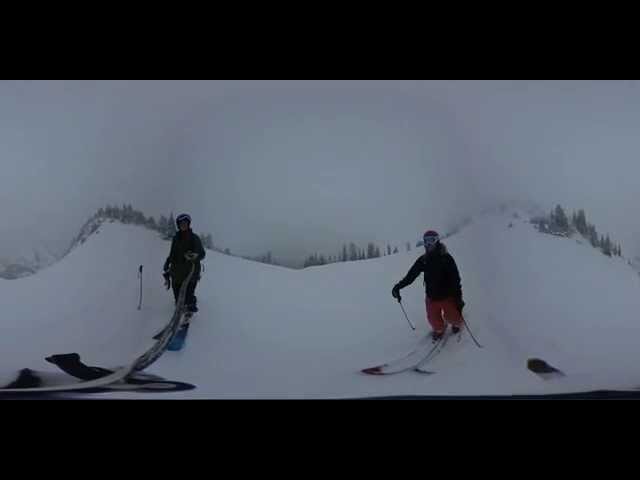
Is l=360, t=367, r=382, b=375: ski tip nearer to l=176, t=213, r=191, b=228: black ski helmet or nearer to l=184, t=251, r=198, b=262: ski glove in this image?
l=184, t=251, r=198, b=262: ski glove

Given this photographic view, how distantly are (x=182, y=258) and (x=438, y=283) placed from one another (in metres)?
1.56

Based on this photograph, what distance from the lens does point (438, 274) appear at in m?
3.50

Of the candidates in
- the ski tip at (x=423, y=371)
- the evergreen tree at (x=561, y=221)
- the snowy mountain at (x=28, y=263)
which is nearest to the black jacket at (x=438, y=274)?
the ski tip at (x=423, y=371)

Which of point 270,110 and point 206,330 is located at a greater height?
point 270,110

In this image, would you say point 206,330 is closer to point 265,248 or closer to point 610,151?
point 265,248

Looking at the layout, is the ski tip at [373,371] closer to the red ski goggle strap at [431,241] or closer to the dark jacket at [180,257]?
the red ski goggle strap at [431,241]

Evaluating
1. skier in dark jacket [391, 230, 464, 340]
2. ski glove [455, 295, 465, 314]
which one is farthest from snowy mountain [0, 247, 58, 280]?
ski glove [455, 295, 465, 314]

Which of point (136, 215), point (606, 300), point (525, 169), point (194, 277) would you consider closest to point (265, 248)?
point (194, 277)

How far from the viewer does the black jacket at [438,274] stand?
3.49m

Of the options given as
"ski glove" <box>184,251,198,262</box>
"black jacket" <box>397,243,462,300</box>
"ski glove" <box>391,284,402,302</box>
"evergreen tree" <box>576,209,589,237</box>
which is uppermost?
"evergreen tree" <box>576,209,589,237</box>

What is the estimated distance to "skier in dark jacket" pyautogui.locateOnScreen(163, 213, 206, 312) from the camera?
3.52 m

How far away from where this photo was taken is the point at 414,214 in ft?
11.6

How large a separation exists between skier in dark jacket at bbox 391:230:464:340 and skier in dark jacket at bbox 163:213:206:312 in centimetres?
122
